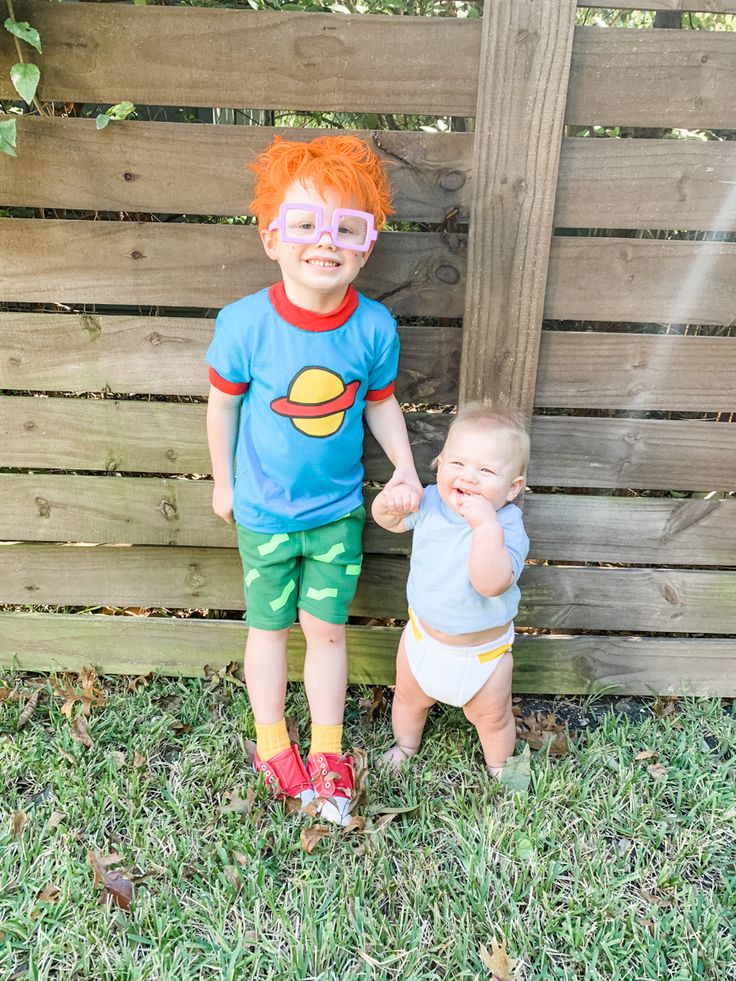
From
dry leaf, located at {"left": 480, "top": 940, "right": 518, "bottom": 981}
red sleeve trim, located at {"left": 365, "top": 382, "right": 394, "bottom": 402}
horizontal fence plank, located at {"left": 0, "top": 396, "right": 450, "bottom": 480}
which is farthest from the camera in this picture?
horizontal fence plank, located at {"left": 0, "top": 396, "right": 450, "bottom": 480}

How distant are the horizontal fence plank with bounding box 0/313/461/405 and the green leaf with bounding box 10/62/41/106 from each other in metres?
0.64

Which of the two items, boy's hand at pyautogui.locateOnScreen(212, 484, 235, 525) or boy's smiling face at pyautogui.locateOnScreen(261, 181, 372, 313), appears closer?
boy's smiling face at pyautogui.locateOnScreen(261, 181, 372, 313)

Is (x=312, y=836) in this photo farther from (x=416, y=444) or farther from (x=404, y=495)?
(x=416, y=444)

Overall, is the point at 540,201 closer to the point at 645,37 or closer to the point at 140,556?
the point at 645,37

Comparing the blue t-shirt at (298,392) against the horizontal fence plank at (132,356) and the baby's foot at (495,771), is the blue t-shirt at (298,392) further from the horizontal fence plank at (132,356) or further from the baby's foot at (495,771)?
the baby's foot at (495,771)

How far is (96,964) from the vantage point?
1932 millimetres

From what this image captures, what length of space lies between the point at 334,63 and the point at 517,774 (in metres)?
2.15

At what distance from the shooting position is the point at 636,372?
2521 millimetres

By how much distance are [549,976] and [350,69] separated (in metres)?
2.38

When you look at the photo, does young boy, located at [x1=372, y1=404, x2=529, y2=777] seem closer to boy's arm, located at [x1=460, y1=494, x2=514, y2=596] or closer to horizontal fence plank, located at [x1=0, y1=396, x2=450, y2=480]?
boy's arm, located at [x1=460, y1=494, x2=514, y2=596]

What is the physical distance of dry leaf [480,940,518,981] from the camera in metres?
Result: 1.93

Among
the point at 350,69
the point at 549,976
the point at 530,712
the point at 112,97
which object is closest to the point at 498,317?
the point at 350,69

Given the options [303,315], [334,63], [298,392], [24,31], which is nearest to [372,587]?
[298,392]

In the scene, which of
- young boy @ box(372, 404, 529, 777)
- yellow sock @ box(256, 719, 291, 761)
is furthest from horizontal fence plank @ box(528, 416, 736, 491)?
yellow sock @ box(256, 719, 291, 761)
